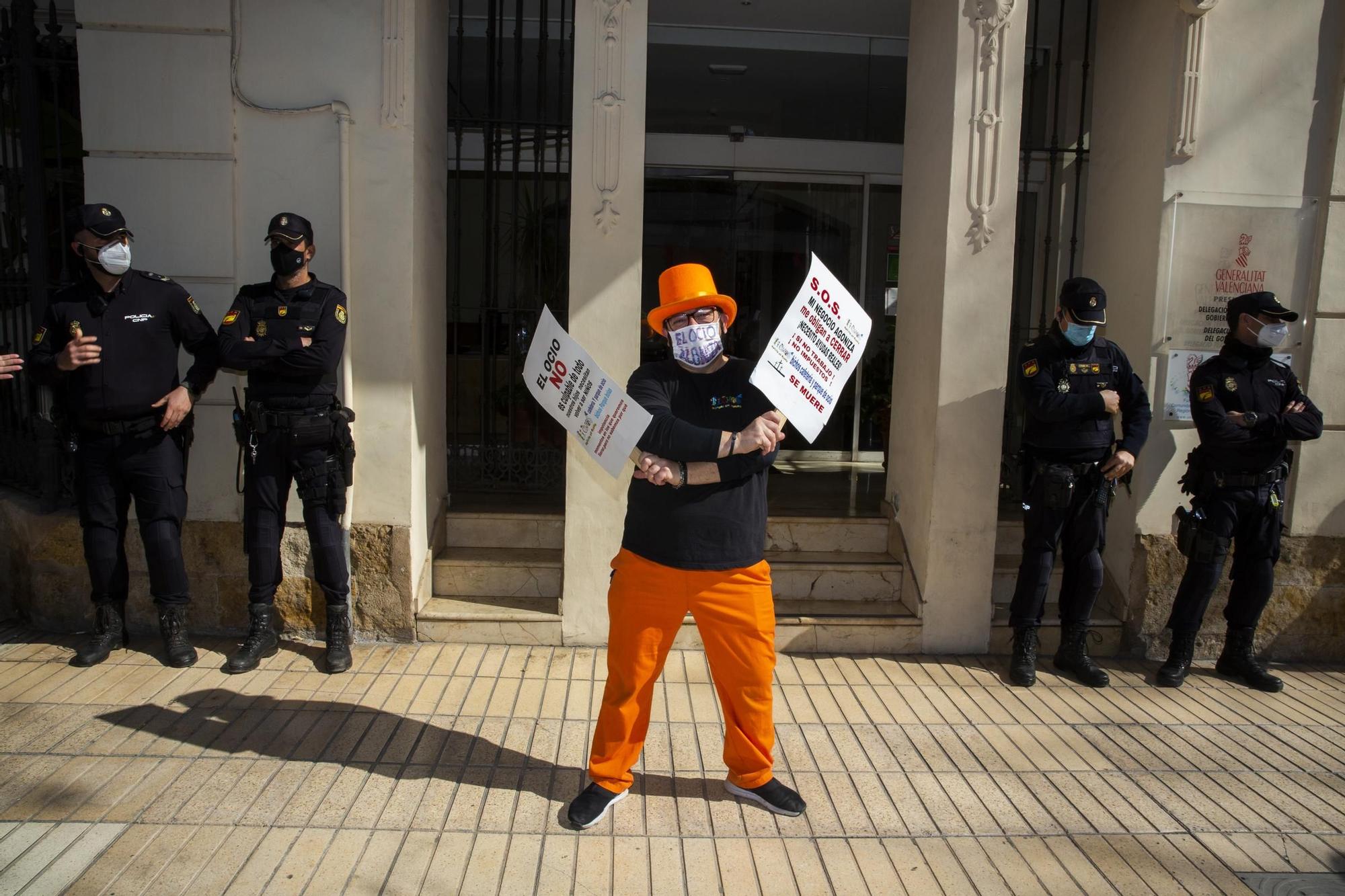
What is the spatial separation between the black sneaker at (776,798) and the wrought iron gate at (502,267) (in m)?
3.20

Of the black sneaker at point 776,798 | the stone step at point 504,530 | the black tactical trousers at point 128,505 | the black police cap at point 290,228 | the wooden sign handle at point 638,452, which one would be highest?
the black police cap at point 290,228

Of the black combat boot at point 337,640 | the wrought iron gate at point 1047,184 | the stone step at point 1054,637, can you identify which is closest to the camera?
the black combat boot at point 337,640

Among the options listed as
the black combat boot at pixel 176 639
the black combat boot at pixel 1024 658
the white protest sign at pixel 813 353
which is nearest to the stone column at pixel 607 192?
the white protest sign at pixel 813 353

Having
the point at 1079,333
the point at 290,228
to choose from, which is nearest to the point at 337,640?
the point at 290,228

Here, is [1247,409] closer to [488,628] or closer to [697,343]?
[697,343]

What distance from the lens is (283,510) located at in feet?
15.2

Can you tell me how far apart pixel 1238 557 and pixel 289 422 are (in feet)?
16.6

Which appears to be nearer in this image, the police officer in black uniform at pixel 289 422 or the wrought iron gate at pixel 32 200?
the police officer in black uniform at pixel 289 422

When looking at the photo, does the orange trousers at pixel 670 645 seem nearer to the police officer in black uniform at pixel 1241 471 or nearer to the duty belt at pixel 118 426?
the duty belt at pixel 118 426

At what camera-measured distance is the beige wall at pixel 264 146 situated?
15.7ft

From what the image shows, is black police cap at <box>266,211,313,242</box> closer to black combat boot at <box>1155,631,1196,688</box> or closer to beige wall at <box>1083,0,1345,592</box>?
beige wall at <box>1083,0,1345,592</box>

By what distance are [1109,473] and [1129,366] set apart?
1.98ft

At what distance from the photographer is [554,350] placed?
3.15 metres

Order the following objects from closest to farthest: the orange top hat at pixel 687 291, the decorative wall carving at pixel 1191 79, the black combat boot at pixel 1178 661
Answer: the orange top hat at pixel 687 291 < the black combat boot at pixel 1178 661 < the decorative wall carving at pixel 1191 79
